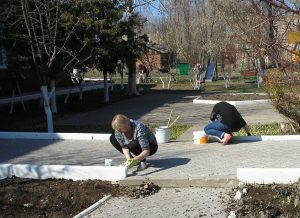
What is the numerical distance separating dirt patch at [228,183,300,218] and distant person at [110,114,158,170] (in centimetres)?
162

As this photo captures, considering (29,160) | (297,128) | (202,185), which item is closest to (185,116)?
(297,128)

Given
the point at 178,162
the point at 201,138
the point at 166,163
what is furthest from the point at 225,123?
the point at 166,163

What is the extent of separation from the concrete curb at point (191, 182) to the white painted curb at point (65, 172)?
0.21 meters

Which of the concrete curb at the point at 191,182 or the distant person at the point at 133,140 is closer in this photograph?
the concrete curb at the point at 191,182

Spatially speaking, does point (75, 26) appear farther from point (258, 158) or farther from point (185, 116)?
point (258, 158)

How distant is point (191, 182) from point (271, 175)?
3.54 ft

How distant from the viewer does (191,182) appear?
7.32 metres

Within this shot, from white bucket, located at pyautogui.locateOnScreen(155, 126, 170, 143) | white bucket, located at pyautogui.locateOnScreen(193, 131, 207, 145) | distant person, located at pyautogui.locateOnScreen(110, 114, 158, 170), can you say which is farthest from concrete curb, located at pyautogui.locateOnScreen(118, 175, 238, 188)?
white bucket, located at pyautogui.locateOnScreen(155, 126, 170, 143)

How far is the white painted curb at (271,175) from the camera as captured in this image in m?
6.98

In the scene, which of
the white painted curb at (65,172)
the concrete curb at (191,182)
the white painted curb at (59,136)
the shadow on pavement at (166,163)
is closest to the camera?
the concrete curb at (191,182)

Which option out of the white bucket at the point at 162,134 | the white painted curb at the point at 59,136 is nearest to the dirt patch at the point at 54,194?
the white bucket at the point at 162,134

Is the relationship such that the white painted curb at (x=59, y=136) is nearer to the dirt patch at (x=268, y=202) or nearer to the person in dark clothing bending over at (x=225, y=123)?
the person in dark clothing bending over at (x=225, y=123)

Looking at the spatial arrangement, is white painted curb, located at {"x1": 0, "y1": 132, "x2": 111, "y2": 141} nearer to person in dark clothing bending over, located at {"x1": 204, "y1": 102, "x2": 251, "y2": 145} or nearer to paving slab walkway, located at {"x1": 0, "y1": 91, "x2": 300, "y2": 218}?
paving slab walkway, located at {"x1": 0, "y1": 91, "x2": 300, "y2": 218}

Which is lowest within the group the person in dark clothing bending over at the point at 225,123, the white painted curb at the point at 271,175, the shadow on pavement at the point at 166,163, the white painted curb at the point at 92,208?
the white painted curb at the point at 92,208
